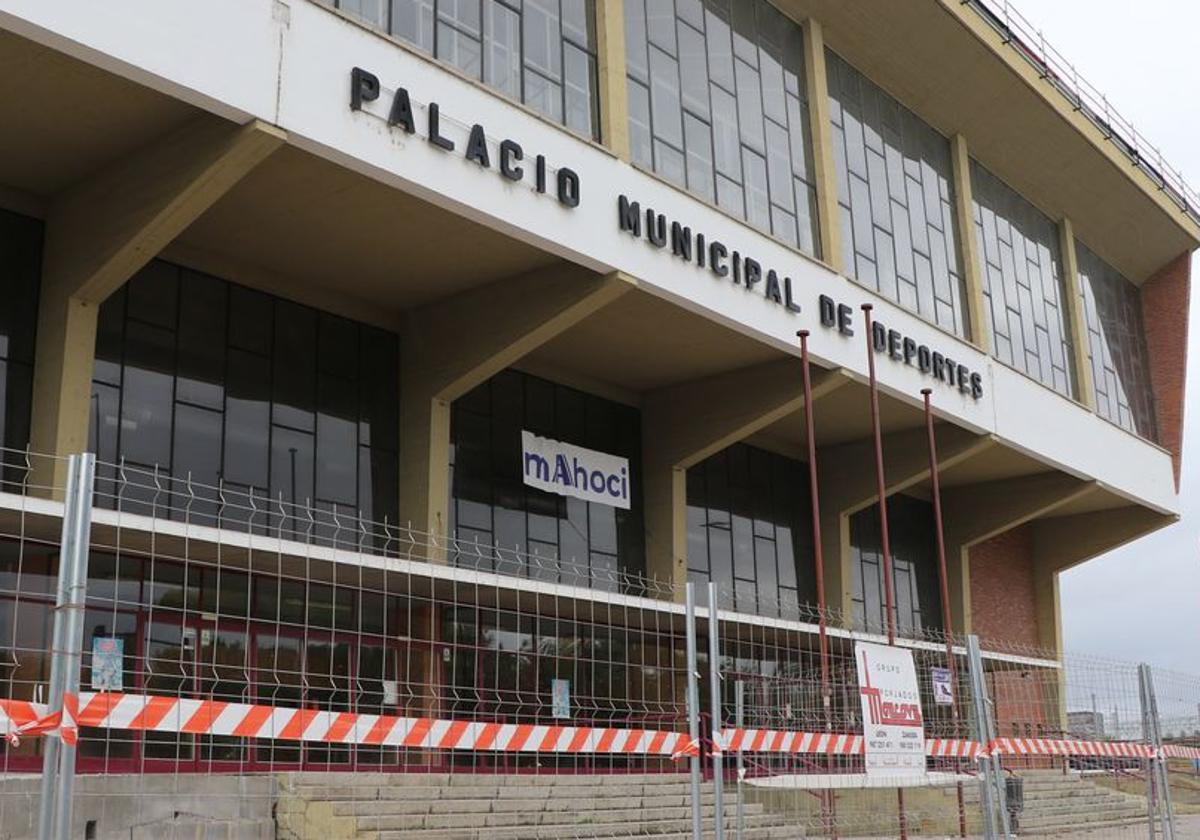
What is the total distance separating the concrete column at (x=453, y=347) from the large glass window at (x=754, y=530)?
725 cm

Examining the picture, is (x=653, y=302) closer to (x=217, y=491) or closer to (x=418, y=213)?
(x=418, y=213)

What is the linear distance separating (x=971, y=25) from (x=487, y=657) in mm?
17980

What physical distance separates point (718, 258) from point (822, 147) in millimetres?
5667

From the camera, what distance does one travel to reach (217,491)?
1930 cm

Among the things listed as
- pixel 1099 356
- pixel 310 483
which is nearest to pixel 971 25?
pixel 1099 356

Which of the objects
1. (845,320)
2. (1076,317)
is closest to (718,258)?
(845,320)

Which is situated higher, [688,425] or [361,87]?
[361,87]

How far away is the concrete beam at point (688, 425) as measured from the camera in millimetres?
25578

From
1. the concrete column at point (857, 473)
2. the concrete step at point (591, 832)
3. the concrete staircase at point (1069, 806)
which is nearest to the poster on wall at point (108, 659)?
the concrete step at point (591, 832)

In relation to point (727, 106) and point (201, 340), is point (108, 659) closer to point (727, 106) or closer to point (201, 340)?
point (201, 340)

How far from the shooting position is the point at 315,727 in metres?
9.81

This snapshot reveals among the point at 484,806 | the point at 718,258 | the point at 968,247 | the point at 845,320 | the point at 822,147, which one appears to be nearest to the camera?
the point at 484,806

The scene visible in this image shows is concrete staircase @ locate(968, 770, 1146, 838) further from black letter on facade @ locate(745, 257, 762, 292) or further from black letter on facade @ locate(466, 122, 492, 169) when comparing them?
black letter on facade @ locate(466, 122, 492, 169)

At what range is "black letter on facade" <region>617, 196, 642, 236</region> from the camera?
21.0m
